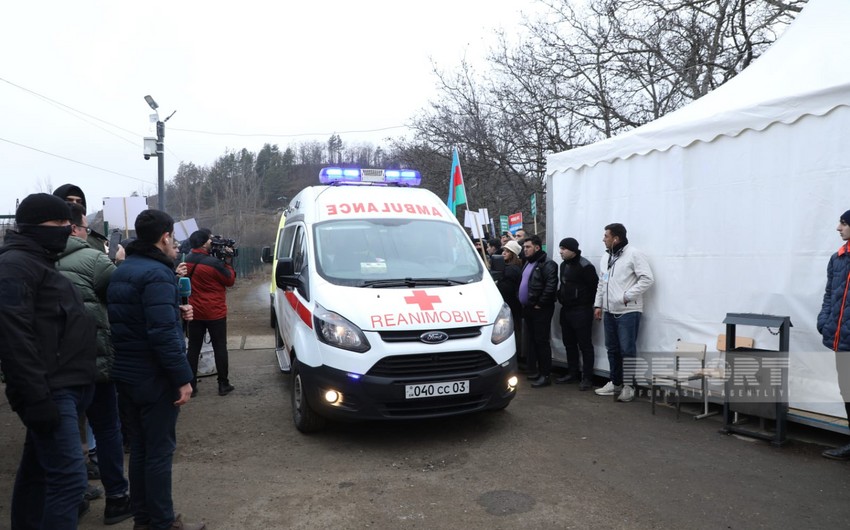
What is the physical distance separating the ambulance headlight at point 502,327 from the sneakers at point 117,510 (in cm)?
302

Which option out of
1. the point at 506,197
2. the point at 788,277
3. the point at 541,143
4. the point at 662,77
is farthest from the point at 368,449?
the point at 506,197

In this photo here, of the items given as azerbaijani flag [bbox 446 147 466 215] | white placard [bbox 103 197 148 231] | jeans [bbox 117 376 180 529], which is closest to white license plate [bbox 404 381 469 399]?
jeans [bbox 117 376 180 529]

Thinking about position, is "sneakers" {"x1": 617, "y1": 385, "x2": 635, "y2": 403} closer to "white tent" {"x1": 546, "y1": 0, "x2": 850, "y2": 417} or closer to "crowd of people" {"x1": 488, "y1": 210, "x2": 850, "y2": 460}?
"crowd of people" {"x1": 488, "y1": 210, "x2": 850, "y2": 460}

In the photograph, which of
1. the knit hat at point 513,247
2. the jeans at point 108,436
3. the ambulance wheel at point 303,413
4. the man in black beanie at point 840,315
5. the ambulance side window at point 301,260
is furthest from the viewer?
the knit hat at point 513,247

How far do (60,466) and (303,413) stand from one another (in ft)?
8.51

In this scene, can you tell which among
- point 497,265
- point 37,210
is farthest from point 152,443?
point 497,265

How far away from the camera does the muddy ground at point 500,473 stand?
12.4 ft

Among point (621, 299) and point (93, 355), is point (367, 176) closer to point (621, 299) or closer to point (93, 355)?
point (621, 299)

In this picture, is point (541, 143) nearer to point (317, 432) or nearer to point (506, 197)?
point (506, 197)

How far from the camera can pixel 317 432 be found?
5.47 metres

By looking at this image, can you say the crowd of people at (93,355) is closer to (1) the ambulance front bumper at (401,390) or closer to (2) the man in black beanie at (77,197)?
(2) the man in black beanie at (77,197)

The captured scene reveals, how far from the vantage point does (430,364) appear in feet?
15.9

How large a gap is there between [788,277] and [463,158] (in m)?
16.0

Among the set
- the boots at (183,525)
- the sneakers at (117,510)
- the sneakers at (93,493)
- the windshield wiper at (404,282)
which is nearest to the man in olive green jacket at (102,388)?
the sneakers at (117,510)
